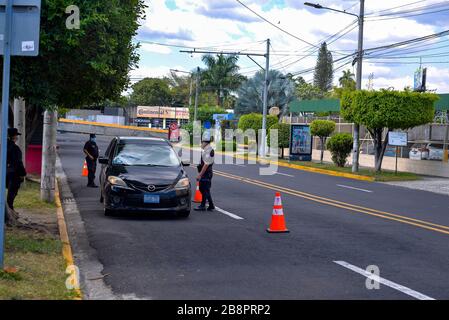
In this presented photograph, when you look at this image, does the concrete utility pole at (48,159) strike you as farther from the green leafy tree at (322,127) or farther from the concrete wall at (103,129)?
the concrete wall at (103,129)

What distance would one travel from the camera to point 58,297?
671 centimetres

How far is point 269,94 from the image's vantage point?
73000 mm

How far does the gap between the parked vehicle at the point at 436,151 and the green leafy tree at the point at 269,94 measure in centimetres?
3927

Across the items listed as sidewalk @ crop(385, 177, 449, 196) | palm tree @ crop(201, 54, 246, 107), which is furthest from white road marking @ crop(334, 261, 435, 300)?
palm tree @ crop(201, 54, 246, 107)

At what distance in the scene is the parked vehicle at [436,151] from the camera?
107 feet

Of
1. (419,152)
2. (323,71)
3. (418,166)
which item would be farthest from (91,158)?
(323,71)

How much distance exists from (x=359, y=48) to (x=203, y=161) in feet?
64.8

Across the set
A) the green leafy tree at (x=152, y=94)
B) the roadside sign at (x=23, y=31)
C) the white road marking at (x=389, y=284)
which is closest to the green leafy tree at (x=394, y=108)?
the white road marking at (x=389, y=284)

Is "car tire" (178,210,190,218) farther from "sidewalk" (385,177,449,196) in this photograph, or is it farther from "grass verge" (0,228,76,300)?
"sidewalk" (385,177,449,196)

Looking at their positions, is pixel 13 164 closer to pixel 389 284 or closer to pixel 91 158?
pixel 389 284

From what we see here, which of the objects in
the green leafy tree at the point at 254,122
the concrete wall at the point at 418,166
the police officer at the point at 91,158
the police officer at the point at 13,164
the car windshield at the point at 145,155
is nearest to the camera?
the police officer at the point at 13,164

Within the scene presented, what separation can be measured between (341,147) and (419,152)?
13.9 feet
